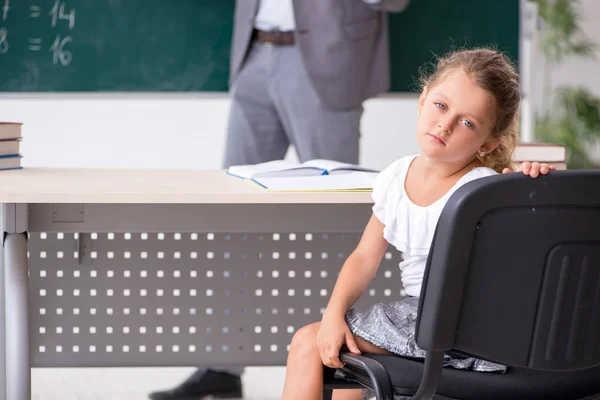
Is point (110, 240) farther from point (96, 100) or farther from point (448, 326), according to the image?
point (96, 100)

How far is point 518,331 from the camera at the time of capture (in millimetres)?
1170

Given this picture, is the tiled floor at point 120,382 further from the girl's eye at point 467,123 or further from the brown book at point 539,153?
the girl's eye at point 467,123

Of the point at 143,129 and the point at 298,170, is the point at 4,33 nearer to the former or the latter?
the point at 143,129

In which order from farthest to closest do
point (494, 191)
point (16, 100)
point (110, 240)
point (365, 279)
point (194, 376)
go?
point (16, 100)
point (194, 376)
point (110, 240)
point (365, 279)
point (494, 191)

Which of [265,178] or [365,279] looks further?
[265,178]

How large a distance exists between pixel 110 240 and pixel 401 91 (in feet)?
6.42

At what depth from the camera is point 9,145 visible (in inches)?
85.0

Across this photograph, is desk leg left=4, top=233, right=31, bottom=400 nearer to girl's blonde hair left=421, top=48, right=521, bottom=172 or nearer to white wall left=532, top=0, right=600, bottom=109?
girl's blonde hair left=421, top=48, right=521, bottom=172

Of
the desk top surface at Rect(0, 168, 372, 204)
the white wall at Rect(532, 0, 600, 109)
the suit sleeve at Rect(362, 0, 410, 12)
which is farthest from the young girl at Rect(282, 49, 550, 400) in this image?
the white wall at Rect(532, 0, 600, 109)

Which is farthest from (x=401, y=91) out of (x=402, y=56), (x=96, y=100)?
(x=96, y=100)

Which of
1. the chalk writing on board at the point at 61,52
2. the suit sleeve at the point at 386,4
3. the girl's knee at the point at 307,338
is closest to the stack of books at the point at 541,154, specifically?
the girl's knee at the point at 307,338

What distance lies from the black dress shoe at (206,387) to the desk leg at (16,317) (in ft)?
2.35

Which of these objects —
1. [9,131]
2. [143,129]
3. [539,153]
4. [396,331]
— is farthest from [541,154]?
[143,129]

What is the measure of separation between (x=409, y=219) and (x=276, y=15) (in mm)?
1653
